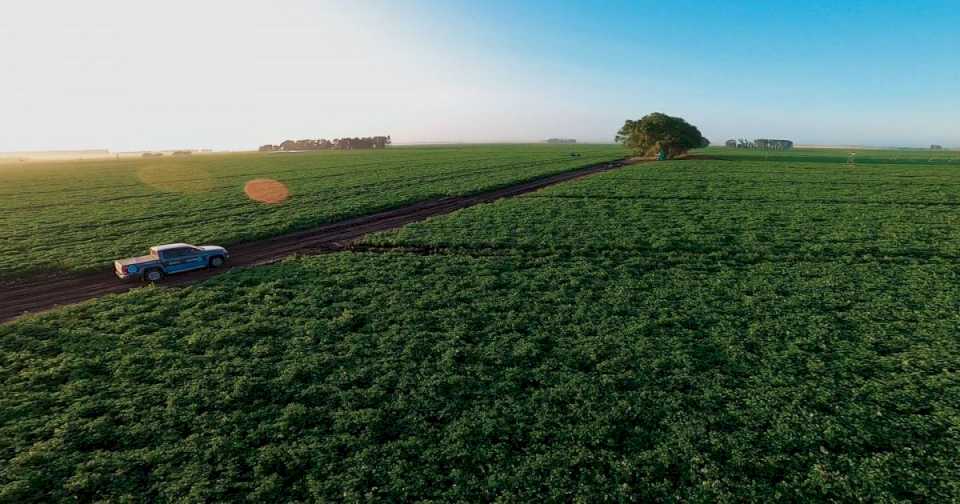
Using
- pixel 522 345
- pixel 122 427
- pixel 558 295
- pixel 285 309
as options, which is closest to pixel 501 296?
pixel 558 295

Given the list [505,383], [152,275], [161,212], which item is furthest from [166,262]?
[161,212]

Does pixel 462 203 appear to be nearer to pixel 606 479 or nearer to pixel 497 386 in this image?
pixel 497 386

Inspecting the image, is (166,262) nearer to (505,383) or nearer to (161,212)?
(505,383)

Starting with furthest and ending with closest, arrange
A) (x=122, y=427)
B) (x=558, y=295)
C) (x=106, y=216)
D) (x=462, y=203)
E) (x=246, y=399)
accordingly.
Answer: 1. (x=462, y=203)
2. (x=106, y=216)
3. (x=558, y=295)
4. (x=246, y=399)
5. (x=122, y=427)

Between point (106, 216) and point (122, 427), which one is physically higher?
point (106, 216)

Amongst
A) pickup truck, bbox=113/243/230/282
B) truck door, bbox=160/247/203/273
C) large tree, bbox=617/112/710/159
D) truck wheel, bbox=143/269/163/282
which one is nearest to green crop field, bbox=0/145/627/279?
pickup truck, bbox=113/243/230/282

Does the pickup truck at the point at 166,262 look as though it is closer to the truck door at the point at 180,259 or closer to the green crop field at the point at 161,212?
the truck door at the point at 180,259

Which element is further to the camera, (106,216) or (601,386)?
Answer: (106,216)
